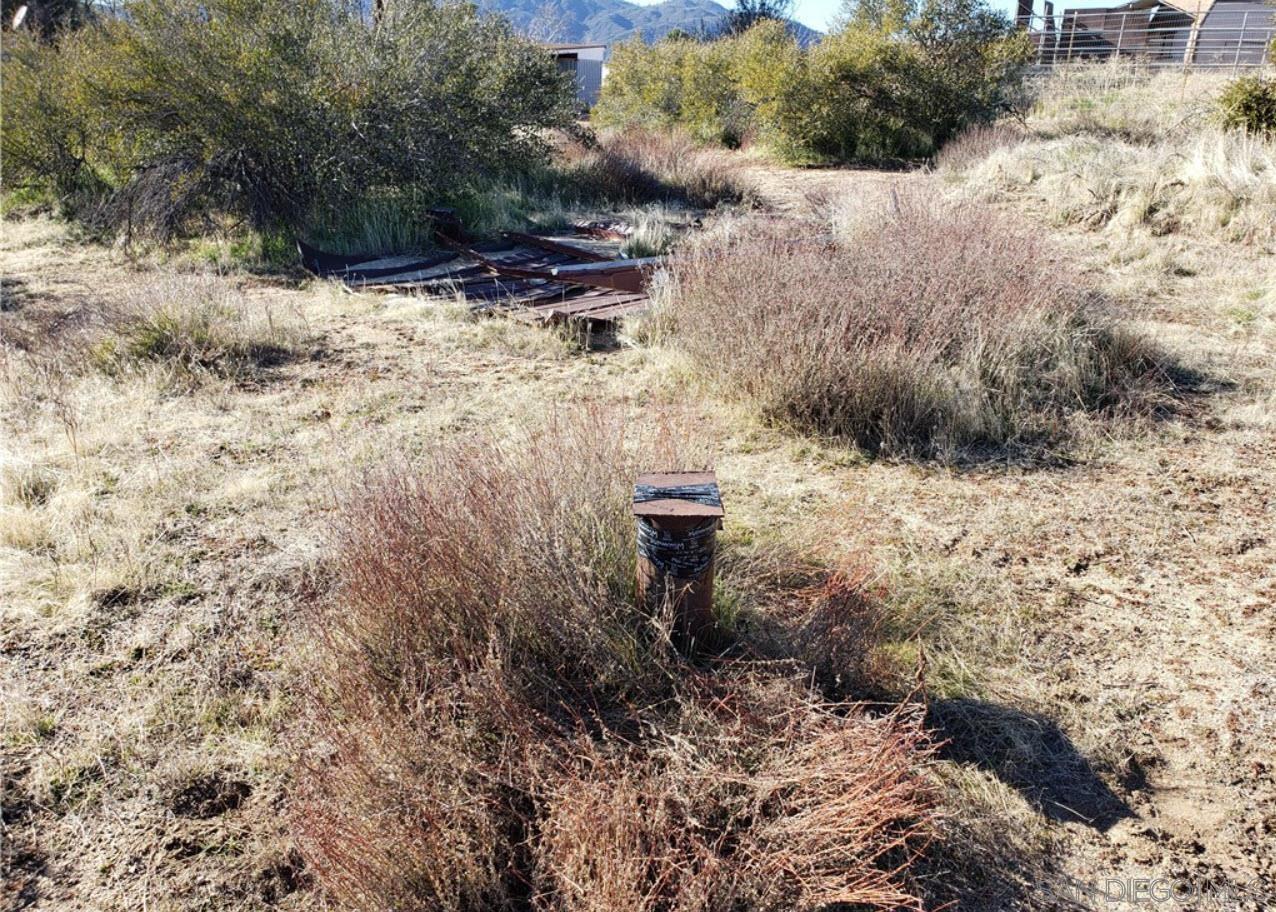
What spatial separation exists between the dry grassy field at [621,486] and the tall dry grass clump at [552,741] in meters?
0.07

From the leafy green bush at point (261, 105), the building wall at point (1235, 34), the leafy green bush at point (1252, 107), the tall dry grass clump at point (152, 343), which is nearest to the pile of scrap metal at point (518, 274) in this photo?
the leafy green bush at point (261, 105)

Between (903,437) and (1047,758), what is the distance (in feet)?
8.31

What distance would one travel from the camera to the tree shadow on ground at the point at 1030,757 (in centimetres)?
254

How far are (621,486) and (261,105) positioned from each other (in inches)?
348

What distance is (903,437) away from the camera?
196 inches

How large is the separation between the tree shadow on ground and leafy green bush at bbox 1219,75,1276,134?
11.5m

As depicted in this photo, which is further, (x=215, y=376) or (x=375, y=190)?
(x=375, y=190)

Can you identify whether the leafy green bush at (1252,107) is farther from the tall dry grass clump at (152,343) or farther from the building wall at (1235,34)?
the building wall at (1235,34)

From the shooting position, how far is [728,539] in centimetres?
373

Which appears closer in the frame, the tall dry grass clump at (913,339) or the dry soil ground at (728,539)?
the dry soil ground at (728,539)

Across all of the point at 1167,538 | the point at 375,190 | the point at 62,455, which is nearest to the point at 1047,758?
the point at 1167,538

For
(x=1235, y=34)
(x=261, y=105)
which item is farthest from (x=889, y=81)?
(x=1235, y=34)

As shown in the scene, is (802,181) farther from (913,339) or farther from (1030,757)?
(1030,757)

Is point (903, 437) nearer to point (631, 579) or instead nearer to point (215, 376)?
point (631, 579)
